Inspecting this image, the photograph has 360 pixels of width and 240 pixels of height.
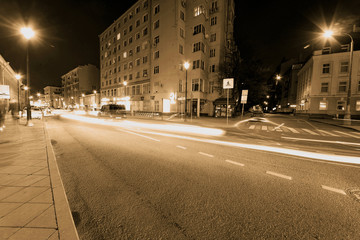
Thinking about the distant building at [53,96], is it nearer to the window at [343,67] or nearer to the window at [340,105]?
the window at [340,105]

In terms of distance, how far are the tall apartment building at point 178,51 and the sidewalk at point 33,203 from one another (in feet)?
82.9

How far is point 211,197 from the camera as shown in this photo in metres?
3.14

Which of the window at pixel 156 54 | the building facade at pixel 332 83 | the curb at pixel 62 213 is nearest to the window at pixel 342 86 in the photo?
the building facade at pixel 332 83

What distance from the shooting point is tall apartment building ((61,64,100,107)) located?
233ft

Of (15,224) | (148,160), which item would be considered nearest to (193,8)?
(148,160)

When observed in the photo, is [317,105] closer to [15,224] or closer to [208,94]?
[208,94]

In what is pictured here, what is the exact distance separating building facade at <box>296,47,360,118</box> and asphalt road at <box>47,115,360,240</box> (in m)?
34.8

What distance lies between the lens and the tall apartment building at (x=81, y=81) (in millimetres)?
70938

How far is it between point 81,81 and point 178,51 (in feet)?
203

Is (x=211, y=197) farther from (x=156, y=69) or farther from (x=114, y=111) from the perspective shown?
(x=156, y=69)

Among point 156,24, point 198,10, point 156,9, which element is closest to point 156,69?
point 156,24

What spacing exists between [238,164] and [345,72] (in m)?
39.7

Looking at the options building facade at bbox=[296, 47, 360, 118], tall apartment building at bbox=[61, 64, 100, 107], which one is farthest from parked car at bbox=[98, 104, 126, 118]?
tall apartment building at bbox=[61, 64, 100, 107]

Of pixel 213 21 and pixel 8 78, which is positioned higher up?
pixel 213 21
